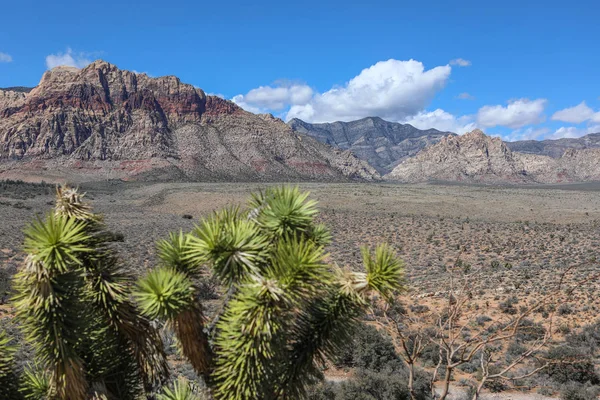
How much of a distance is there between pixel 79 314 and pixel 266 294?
1.67 meters

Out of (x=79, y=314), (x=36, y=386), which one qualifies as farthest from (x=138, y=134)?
(x=79, y=314)

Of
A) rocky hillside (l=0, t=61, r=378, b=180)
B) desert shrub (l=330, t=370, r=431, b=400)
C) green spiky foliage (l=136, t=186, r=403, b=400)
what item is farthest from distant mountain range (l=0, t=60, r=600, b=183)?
green spiky foliage (l=136, t=186, r=403, b=400)

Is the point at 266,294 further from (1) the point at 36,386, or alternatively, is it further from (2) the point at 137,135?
(2) the point at 137,135

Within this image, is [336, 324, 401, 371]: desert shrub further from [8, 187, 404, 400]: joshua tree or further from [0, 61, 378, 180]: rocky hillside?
[0, 61, 378, 180]: rocky hillside

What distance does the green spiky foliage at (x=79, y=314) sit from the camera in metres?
3.58

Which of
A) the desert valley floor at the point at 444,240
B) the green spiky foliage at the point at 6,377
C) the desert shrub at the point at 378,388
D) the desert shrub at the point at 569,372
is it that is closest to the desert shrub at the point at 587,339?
the desert valley floor at the point at 444,240

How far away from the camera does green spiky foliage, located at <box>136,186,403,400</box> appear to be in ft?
11.7

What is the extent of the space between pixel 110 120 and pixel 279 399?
128454 millimetres

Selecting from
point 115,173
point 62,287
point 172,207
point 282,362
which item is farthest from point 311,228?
point 115,173

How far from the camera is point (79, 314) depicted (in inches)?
150

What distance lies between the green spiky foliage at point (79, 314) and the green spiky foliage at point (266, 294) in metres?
0.54

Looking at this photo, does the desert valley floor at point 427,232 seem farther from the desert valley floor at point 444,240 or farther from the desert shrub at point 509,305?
the desert shrub at point 509,305

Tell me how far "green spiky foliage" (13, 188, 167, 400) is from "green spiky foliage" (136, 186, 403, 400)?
1.77 ft

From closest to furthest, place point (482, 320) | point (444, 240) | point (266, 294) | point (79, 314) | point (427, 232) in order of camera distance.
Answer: point (266, 294) → point (79, 314) → point (482, 320) → point (444, 240) → point (427, 232)
